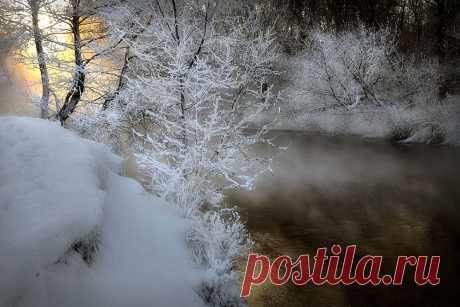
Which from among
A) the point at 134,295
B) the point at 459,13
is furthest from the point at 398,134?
the point at 134,295

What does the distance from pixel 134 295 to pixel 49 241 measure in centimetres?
105

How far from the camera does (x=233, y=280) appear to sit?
5887 mm

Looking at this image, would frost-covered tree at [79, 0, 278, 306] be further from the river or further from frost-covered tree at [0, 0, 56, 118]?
frost-covered tree at [0, 0, 56, 118]

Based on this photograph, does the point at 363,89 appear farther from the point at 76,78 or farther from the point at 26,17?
the point at 26,17

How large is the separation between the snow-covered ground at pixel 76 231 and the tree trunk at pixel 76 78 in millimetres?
5918

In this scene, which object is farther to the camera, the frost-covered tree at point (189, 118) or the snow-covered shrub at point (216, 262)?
the frost-covered tree at point (189, 118)

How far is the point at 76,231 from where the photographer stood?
448 centimetres

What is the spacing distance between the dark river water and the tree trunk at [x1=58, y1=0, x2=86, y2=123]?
539 centimetres

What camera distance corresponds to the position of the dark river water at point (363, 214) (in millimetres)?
7762

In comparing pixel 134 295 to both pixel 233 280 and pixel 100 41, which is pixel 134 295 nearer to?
pixel 233 280

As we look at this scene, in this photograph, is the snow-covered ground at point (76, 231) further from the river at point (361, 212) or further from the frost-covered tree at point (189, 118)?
the river at point (361, 212)

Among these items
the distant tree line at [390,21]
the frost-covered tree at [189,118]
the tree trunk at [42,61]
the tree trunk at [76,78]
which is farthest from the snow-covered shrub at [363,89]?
the tree trunk at [42,61]

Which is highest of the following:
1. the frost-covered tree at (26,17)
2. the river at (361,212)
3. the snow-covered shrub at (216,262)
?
the frost-covered tree at (26,17)

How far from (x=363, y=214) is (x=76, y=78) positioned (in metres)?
8.87
